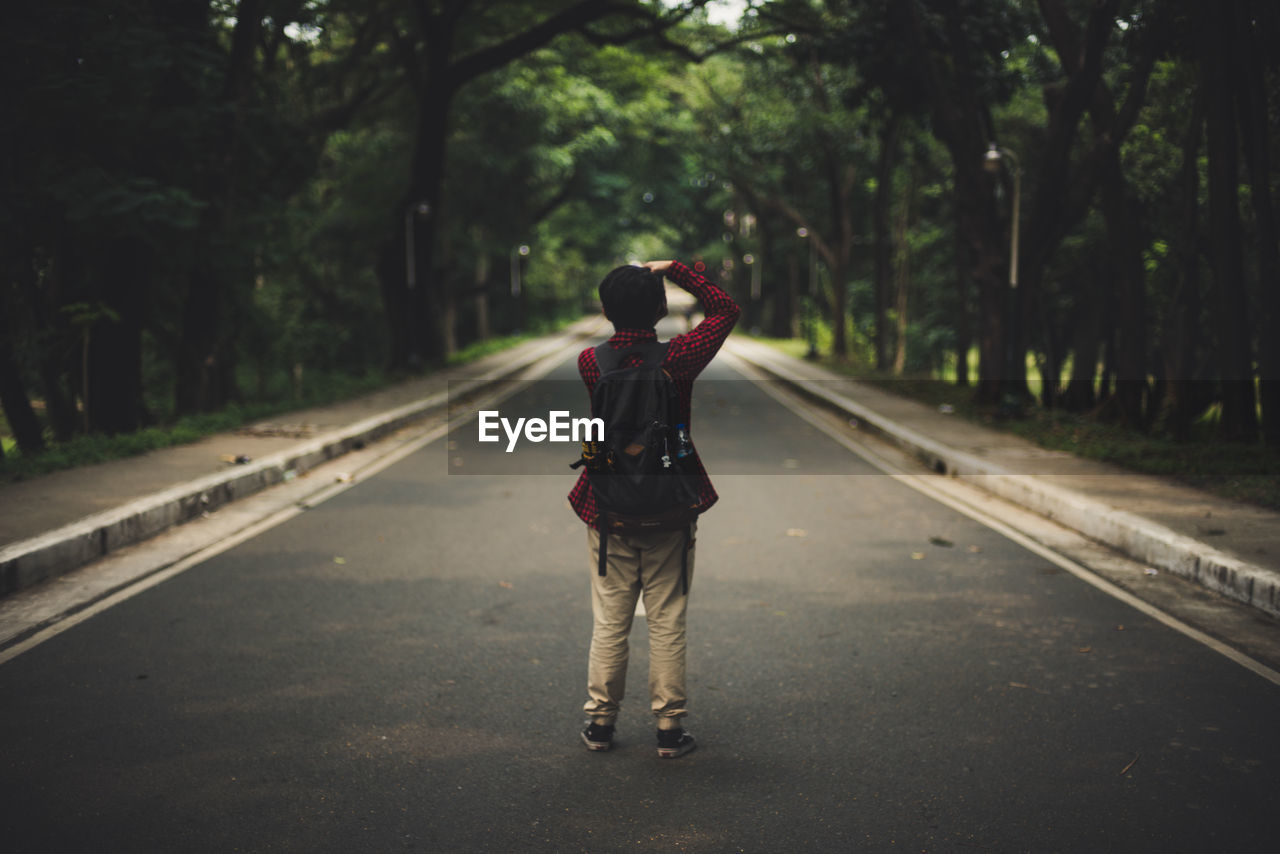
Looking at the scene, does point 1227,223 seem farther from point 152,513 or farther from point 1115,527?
point 152,513

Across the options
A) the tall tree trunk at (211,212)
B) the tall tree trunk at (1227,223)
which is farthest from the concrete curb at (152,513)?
the tall tree trunk at (1227,223)

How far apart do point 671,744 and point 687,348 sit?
1.50 metres

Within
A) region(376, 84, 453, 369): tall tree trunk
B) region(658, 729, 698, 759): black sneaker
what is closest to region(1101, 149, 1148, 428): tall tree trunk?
region(658, 729, 698, 759): black sneaker

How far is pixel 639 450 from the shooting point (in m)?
4.04

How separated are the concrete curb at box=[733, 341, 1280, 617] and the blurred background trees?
3.18 meters

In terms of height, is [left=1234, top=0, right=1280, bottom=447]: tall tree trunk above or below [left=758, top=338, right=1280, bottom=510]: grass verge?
above

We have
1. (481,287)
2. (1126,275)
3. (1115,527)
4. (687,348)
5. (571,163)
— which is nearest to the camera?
(687,348)

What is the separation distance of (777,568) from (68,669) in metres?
4.22

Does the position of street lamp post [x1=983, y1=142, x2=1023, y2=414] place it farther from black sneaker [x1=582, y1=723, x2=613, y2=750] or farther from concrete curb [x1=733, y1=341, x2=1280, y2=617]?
black sneaker [x1=582, y1=723, x2=613, y2=750]

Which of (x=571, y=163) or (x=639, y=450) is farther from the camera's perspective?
(x=571, y=163)

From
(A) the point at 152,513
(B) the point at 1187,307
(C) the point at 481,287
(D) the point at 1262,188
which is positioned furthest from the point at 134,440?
(C) the point at 481,287

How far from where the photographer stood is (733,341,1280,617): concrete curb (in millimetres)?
6500

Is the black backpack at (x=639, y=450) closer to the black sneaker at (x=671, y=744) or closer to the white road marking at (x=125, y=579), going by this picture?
the black sneaker at (x=671, y=744)

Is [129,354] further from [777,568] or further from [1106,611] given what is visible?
[1106,611]
